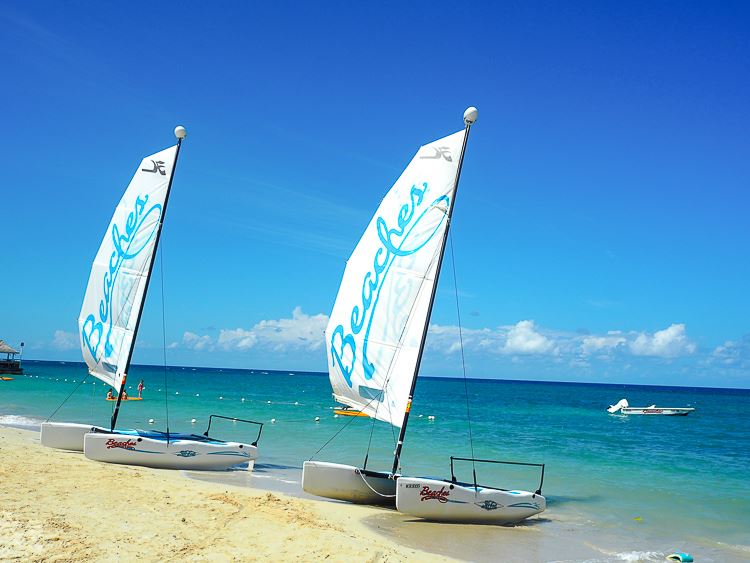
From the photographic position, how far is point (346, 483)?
13086mm

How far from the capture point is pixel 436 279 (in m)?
13.1

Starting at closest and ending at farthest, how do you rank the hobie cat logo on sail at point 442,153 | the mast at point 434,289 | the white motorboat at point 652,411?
1. the mast at point 434,289
2. the hobie cat logo on sail at point 442,153
3. the white motorboat at point 652,411

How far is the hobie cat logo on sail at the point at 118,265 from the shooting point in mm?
17250

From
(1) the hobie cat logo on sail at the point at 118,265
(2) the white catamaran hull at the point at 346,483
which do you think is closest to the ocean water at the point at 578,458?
(2) the white catamaran hull at the point at 346,483

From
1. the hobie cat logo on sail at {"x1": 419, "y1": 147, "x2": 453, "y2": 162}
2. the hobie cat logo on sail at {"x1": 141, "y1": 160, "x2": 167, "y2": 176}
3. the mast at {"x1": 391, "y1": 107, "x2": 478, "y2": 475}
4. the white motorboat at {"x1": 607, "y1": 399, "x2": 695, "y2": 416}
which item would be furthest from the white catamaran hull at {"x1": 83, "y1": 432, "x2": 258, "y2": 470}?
the white motorboat at {"x1": 607, "y1": 399, "x2": 695, "y2": 416}

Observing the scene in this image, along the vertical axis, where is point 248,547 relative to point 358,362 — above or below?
below

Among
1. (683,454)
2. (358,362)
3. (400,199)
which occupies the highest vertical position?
(400,199)

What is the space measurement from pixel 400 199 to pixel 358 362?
3632mm

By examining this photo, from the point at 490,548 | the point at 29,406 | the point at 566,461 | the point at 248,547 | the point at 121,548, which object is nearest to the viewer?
the point at 121,548

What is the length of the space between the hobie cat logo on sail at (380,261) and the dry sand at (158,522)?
3.05m

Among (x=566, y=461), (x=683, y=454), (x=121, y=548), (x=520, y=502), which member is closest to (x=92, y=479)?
(x=121, y=548)

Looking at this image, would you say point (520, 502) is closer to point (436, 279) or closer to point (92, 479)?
point (436, 279)

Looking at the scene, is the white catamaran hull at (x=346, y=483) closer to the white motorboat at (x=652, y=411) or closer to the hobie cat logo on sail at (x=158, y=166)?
the hobie cat logo on sail at (x=158, y=166)

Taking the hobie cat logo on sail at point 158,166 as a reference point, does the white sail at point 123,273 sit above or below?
below
